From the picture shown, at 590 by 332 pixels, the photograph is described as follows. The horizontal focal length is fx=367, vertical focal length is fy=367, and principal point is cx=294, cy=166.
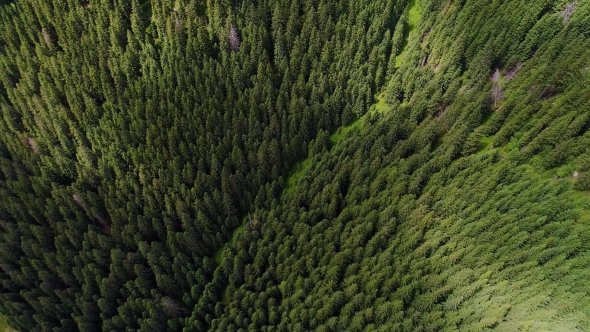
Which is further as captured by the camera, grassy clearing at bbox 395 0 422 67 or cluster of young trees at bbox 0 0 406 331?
grassy clearing at bbox 395 0 422 67

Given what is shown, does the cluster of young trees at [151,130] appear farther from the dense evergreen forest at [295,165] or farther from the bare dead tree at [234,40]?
the dense evergreen forest at [295,165]

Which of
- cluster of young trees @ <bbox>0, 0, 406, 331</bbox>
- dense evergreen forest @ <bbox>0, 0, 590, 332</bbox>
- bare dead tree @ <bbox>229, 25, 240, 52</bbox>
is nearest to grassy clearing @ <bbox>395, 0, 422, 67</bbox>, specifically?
dense evergreen forest @ <bbox>0, 0, 590, 332</bbox>

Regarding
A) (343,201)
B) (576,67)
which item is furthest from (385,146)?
(576,67)

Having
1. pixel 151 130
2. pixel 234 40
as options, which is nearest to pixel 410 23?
pixel 234 40

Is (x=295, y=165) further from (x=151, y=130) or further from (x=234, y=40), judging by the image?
(x=234, y=40)

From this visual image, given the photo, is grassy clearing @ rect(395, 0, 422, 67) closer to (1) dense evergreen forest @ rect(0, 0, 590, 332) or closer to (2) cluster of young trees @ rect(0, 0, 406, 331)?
(1) dense evergreen forest @ rect(0, 0, 590, 332)

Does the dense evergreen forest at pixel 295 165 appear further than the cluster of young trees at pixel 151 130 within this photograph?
No

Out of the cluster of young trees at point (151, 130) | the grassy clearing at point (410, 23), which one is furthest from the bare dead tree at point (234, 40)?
the grassy clearing at point (410, 23)

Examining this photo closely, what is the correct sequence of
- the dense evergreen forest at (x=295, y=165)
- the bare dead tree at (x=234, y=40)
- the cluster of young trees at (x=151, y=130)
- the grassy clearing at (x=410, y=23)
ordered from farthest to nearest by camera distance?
the bare dead tree at (x=234, y=40) < the grassy clearing at (x=410, y=23) < the cluster of young trees at (x=151, y=130) < the dense evergreen forest at (x=295, y=165)
